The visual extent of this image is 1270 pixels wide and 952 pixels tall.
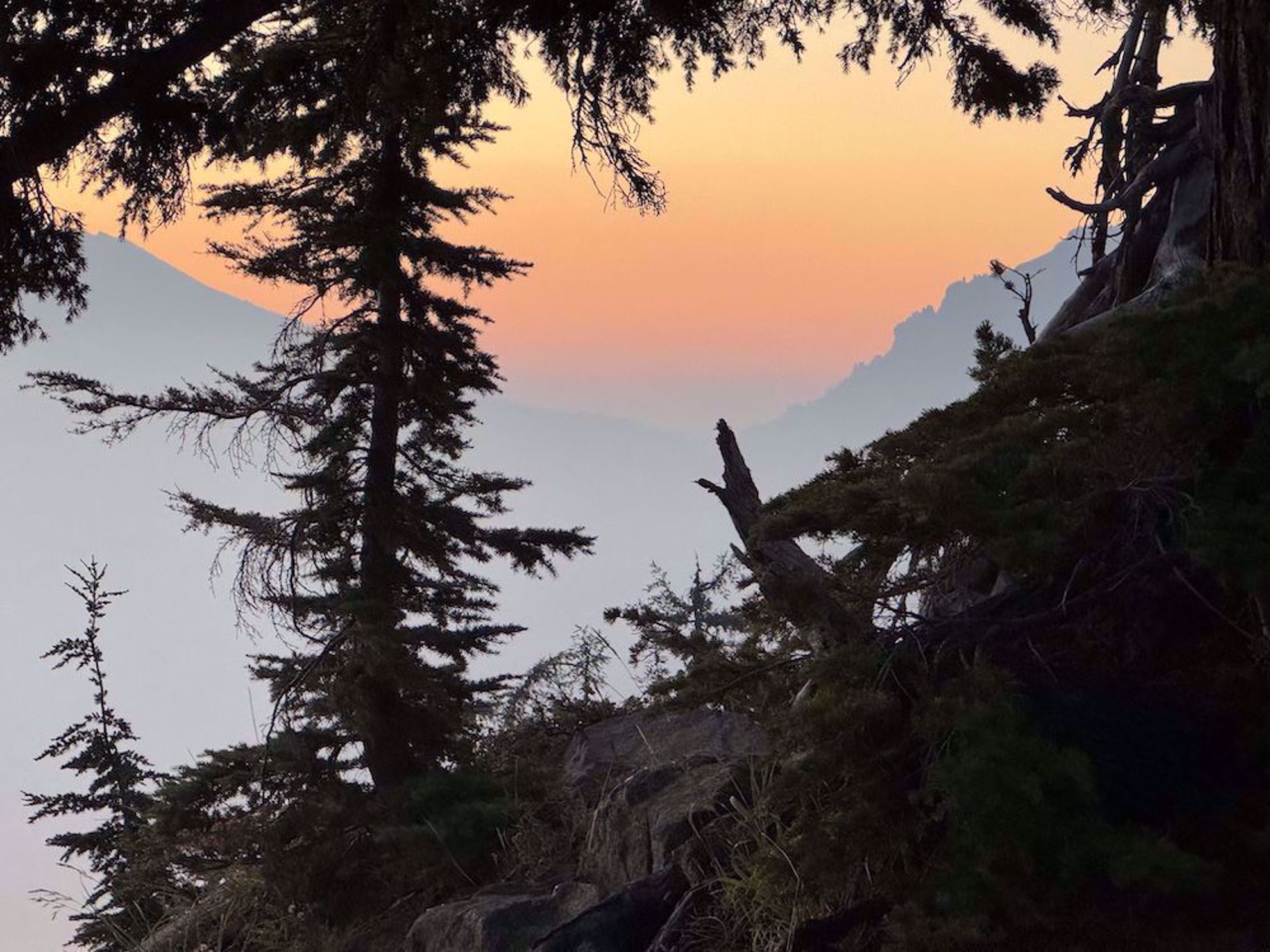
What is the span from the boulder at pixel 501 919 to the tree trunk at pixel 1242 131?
15.0 ft

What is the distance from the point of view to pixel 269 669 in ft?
40.1

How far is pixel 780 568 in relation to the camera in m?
5.96

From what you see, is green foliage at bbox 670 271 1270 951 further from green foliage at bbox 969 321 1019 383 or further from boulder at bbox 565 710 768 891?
green foliage at bbox 969 321 1019 383

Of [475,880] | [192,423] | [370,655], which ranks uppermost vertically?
[192,423]

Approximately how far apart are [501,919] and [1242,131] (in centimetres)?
542

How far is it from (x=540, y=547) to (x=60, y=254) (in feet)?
22.3

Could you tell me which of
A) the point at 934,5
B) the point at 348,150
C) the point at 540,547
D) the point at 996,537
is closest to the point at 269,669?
the point at 540,547

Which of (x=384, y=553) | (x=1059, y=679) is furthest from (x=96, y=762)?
(x=1059, y=679)

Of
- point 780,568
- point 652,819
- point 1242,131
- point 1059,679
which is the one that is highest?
point 1242,131

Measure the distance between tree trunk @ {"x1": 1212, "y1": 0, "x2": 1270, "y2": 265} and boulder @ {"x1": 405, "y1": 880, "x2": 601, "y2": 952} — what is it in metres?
4.58

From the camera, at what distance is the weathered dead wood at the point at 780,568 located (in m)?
5.38

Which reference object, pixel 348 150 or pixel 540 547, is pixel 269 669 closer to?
pixel 540 547

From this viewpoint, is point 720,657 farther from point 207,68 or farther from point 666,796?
point 207,68

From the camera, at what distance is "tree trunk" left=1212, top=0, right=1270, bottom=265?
620 cm
